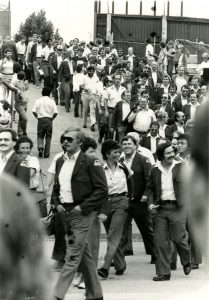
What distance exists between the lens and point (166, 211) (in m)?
10.5

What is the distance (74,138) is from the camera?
28.6 feet

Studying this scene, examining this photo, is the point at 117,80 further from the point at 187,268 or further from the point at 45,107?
the point at 187,268

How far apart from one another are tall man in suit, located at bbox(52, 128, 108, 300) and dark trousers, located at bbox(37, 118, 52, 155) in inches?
403

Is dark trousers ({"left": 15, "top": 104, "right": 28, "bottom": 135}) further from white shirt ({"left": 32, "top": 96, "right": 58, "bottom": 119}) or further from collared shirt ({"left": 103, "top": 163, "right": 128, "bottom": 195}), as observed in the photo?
collared shirt ({"left": 103, "top": 163, "right": 128, "bottom": 195})

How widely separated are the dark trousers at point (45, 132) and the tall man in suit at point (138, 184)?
7.39 meters

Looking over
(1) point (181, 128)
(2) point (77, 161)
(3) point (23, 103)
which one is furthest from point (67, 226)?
(3) point (23, 103)

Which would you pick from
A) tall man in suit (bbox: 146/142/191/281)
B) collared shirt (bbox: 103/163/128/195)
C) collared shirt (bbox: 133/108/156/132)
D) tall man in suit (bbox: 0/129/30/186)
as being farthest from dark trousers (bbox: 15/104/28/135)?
tall man in suit (bbox: 0/129/30/186)

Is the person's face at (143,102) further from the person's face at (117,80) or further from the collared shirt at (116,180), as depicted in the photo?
the collared shirt at (116,180)

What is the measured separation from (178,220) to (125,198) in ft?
2.35

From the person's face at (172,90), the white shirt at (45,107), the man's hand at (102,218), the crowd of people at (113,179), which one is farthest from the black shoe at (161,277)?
the person's face at (172,90)

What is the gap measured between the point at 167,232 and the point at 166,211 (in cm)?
29

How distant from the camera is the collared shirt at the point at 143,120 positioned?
55.8 ft

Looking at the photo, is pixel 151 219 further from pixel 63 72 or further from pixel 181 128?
pixel 63 72


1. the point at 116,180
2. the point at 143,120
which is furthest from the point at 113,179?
the point at 143,120
